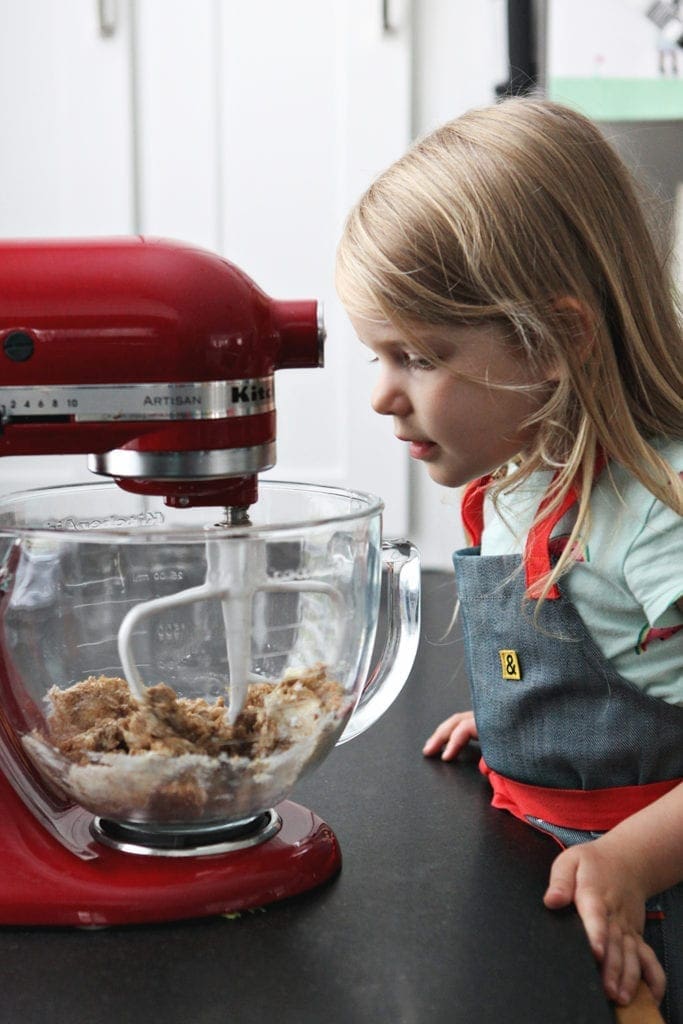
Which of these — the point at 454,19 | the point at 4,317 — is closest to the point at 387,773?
the point at 4,317

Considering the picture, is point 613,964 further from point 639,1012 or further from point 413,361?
point 413,361

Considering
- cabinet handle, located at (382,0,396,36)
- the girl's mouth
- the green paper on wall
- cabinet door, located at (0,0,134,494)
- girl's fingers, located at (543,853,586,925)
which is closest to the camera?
girl's fingers, located at (543,853,586,925)

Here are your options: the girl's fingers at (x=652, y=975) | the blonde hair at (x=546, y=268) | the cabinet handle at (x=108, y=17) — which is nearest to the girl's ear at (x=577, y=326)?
the blonde hair at (x=546, y=268)

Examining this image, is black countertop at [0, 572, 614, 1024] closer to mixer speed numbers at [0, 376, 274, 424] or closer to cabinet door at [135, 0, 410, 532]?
mixer speed numbers at [0, 376, 274, 424]

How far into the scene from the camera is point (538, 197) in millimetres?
884

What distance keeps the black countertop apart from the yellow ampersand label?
131mm

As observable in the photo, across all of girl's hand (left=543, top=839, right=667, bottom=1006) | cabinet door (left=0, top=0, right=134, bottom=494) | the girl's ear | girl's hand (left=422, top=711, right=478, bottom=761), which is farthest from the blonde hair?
cabinet door (left=0, top=0, right=134, bottom=494)

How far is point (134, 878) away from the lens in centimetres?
65

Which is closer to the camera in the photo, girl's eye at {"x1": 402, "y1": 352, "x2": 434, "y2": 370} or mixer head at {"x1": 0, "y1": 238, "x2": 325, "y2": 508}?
mixer head at {"x1": 0, "y1": 238, "x2": 325, "y2": 508}

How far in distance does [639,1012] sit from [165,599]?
305 millimetres

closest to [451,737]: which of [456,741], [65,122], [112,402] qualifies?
[456,741]

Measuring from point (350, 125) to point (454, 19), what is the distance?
0.28m

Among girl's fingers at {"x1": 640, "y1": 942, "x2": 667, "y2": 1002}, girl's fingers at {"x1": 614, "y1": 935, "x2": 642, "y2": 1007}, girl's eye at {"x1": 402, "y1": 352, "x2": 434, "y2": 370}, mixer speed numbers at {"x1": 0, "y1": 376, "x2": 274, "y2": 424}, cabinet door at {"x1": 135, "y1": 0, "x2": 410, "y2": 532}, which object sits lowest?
girl's fingers at {"x1": 640, "y1": 942, "x2": 667, "y2": 1002}

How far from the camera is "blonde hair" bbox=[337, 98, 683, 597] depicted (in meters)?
0.88
